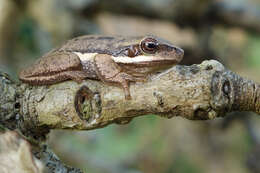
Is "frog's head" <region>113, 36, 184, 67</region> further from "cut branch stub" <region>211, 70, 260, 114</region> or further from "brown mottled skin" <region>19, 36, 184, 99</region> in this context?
"cut branch stub" <region>211, 70, 260, 114</region>

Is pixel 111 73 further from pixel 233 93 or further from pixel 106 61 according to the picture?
pixel 233 93

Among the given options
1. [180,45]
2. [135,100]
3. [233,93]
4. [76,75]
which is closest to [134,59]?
[76,75]

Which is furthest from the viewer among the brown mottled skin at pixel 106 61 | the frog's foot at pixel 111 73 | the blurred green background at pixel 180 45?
the blurred green background at pixel 180 45

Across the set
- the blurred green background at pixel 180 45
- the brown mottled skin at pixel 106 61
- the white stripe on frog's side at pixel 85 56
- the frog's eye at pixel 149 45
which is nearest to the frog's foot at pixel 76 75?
the brown mottled skin at pixel 106 61

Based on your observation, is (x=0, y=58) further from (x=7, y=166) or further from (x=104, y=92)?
(x=7, y=166)

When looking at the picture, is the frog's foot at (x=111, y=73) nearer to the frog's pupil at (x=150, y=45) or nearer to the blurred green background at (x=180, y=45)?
the frog's pupil at (x=150, y=45)

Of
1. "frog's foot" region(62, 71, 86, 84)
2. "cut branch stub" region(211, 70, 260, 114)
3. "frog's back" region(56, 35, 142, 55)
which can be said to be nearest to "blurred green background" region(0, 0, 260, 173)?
"frog's back" region(56, 35, 142, 55)
